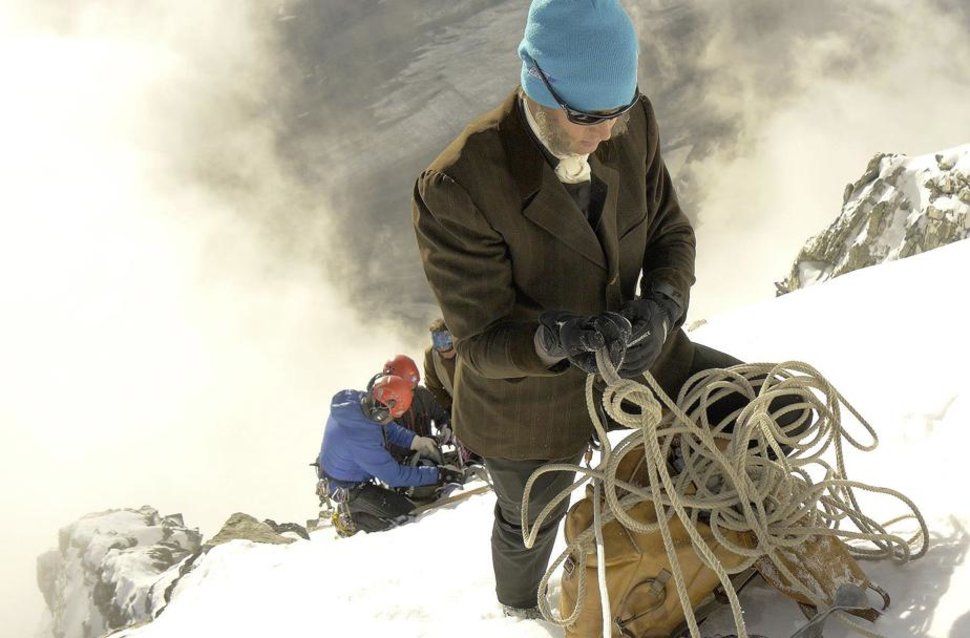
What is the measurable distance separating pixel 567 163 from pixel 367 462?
375 centimetres

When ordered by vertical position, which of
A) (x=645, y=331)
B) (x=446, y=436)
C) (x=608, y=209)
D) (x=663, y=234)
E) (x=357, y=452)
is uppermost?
(x=608, y=209)

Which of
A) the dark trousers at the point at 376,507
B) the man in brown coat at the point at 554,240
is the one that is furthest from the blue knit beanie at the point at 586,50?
the dark trousers at the point at 376,507

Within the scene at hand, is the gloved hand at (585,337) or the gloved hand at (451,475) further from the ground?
the gloved hand at (585,337)

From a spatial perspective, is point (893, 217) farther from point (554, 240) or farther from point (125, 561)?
point (554, 240)

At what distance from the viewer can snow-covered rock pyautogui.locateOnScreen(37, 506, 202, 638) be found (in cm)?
604

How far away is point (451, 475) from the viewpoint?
5.57 m

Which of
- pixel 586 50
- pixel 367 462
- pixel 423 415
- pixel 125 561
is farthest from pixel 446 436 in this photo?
pixel 586 50

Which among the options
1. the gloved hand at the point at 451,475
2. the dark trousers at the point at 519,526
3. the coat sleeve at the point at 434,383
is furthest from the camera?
the gloved hand at the point at 451,475

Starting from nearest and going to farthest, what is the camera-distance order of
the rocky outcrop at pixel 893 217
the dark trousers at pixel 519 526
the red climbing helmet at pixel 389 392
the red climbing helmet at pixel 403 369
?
the dark trousers at pixel 519 526, the red climbing helmet at pixel 389 392, the red climbing helmet at pixel 403 369, the rocky outcrop at pixel 893 217

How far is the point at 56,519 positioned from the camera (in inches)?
715

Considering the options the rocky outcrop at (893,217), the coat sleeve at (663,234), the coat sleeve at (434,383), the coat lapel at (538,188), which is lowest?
the rocky outcrop at (893,217)

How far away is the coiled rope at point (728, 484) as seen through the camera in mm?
1674

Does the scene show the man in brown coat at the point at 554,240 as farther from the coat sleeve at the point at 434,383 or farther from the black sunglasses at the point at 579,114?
the coat sleeve at the point at 434,383

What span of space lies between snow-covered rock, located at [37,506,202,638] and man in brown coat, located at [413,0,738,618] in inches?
170
